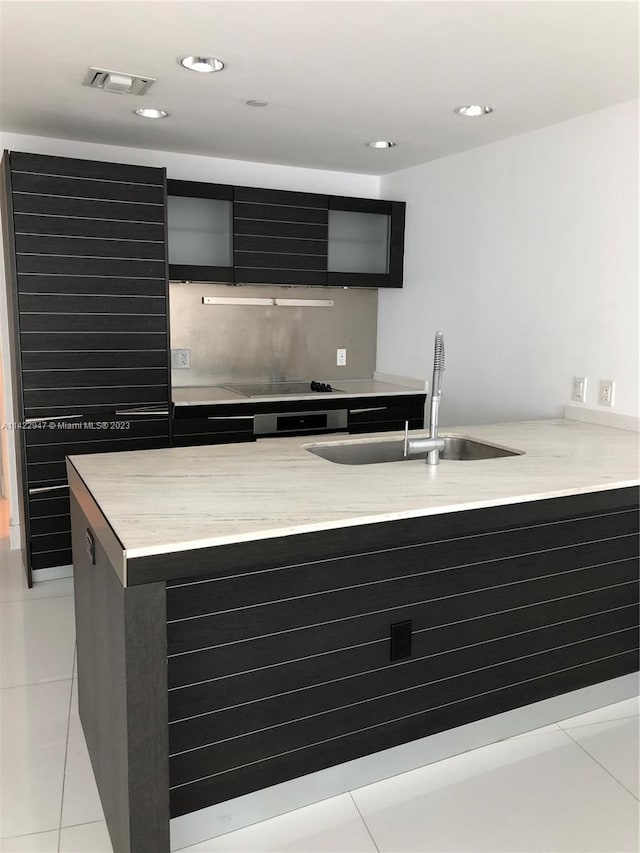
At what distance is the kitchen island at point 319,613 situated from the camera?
5.29 feet

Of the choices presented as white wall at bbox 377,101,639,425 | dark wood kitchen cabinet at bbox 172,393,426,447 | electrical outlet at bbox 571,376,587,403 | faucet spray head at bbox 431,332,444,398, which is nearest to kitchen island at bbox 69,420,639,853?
faucet spray head at bbox 431,332,444,398

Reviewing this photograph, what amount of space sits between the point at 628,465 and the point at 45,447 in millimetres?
2668

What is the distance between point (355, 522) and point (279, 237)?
2.85 metres

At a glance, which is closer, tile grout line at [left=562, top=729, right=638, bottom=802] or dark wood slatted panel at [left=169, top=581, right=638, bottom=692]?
dark wood slatted panel at [left=169, top=581, right=638, bottom=692]

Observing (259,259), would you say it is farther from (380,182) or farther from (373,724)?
(373,724)

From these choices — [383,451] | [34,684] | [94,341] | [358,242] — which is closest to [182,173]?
[358,242]

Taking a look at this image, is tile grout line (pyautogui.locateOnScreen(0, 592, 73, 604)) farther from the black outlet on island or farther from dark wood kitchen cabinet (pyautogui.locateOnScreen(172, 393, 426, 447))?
the black outlet on island

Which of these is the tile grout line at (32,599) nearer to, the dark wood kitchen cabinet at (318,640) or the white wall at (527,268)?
the dark wood kitchen cabinet at (318,640)

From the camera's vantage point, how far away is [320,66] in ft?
8.35

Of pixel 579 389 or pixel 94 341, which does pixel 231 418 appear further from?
pixel 579 389

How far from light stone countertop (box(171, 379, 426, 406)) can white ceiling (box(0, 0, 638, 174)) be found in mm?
1408

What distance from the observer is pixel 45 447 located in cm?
344

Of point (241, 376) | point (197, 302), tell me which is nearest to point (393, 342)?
point (241, 376)

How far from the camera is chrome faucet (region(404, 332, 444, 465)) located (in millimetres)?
2346
